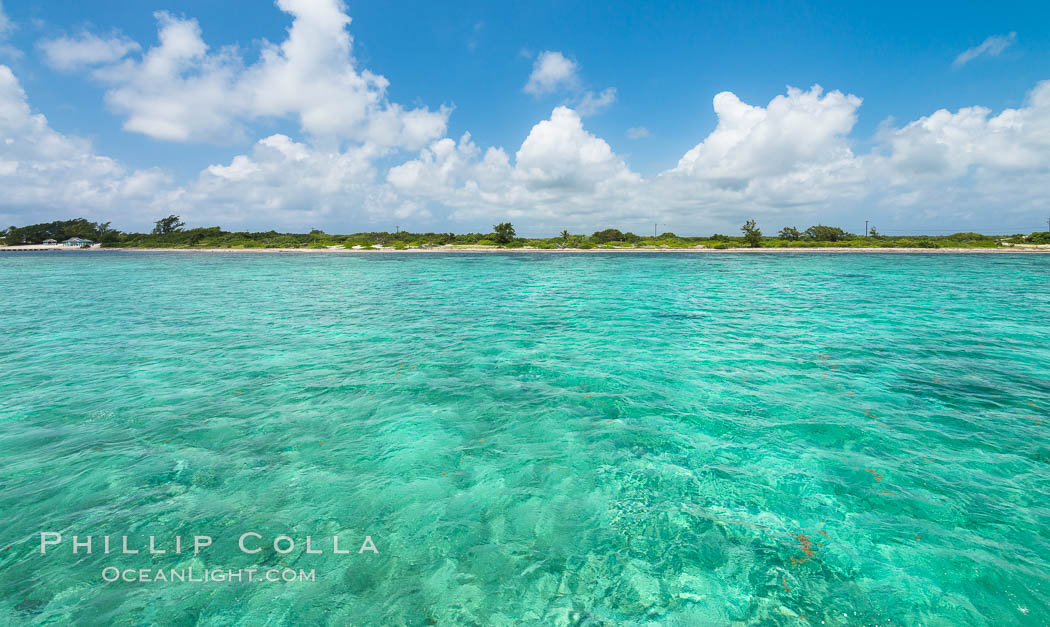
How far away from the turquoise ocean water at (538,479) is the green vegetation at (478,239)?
8985 centimetres

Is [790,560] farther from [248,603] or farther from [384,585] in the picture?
[248,603]

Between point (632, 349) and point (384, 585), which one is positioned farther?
point (632, 349)

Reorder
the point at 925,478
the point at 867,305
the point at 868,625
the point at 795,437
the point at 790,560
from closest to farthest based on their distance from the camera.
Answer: the point at 868,625, the point at 790,560, the point at 925,478, the point at 795,437, the point at 867,305

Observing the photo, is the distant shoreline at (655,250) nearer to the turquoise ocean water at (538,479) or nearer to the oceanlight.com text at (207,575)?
the turquoise ocean water at (538,479)

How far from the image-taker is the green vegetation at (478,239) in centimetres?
8981

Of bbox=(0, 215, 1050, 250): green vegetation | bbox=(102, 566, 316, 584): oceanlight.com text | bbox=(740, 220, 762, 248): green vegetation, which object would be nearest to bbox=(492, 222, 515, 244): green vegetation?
bbox=(0, 215, 1050, 250): green vegetation

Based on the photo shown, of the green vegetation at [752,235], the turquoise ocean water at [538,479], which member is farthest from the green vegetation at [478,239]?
the turquoise ocean water at [538,479]

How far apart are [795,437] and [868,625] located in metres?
3.34

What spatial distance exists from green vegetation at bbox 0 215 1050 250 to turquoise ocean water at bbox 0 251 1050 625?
8985 centimetres

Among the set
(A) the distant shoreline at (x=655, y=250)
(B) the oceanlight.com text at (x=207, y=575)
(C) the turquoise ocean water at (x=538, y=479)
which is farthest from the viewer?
(A) the distant shoreline at (x=655, y=250)

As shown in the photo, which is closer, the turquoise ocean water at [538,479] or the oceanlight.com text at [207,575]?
the turquoise ocean water at [538,479]

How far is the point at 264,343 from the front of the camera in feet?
37.4

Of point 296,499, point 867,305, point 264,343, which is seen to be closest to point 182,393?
point 264,343

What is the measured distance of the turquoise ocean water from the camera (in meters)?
3.26
